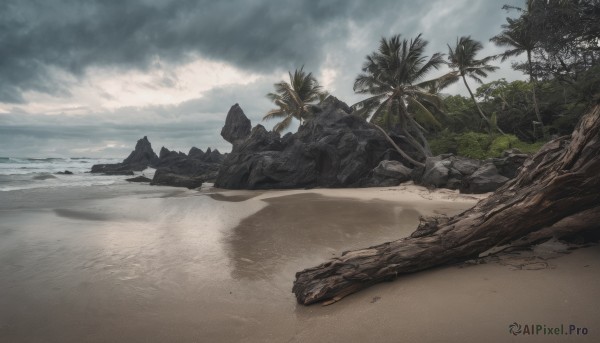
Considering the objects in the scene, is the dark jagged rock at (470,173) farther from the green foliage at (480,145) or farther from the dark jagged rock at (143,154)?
the dark jagged rock at (143,154)

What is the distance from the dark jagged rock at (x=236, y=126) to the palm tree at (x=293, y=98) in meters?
6.58

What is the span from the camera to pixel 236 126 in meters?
37.8

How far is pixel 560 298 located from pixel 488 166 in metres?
12.0

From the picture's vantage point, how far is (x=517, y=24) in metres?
22.5

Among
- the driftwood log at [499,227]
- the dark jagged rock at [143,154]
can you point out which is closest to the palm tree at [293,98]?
the driftwood log at [499,227]

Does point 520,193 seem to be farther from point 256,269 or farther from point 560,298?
point 256,269

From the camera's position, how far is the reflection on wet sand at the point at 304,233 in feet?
18.6

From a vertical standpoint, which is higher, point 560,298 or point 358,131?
point 358,131

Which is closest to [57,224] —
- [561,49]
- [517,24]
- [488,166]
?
[488,166]

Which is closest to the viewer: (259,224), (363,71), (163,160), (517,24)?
(259,224)

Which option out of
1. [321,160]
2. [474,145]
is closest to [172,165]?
[321,160]

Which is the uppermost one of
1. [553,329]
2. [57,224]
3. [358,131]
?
[358,131]

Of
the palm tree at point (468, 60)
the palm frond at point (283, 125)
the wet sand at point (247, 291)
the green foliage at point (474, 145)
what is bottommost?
the wet sand at point (247, 291)

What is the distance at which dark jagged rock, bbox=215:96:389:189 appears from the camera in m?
20.7
